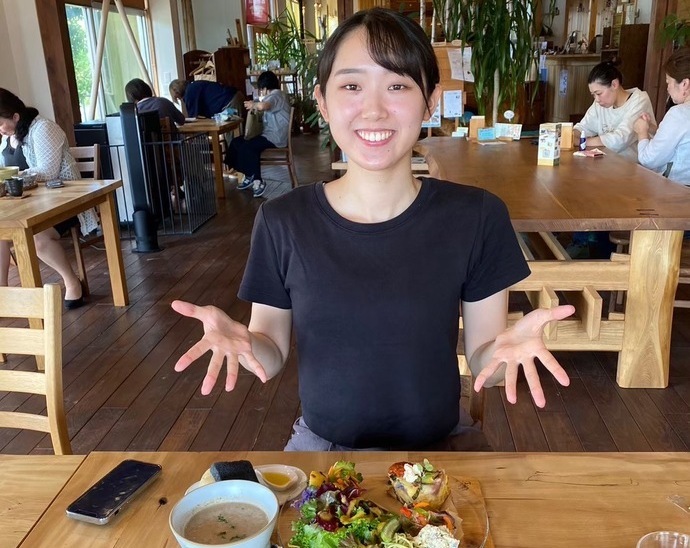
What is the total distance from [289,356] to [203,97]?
16.2 feet

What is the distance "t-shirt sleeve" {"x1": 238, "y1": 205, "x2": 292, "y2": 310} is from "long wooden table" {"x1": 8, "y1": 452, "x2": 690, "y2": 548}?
1.12 feet

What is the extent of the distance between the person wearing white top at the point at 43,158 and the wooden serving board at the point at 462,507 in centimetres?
312

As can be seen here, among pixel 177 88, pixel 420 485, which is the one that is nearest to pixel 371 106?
pixel 420 485

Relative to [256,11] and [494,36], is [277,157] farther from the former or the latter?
[256,11]

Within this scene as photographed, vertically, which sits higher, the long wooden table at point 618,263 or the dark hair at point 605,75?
the dark hair at point 605,75

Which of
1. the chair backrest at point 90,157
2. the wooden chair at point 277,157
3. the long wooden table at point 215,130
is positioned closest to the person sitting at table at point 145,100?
the long wooden table at point 215,130

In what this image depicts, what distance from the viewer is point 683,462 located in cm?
99

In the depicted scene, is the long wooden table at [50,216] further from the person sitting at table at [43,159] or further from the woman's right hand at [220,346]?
the woman's right hand at [220,346]

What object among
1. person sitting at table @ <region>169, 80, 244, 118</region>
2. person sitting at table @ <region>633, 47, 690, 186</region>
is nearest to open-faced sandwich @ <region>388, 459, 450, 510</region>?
person sitting at table @ <region>633, 47, 690, 186</region>

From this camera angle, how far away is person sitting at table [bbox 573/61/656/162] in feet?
12.5

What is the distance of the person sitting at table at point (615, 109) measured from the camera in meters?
3.82

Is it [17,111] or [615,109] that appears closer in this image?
[17,111]

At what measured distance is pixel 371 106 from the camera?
1131mm

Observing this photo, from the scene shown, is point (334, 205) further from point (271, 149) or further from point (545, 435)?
point (271, 149)
